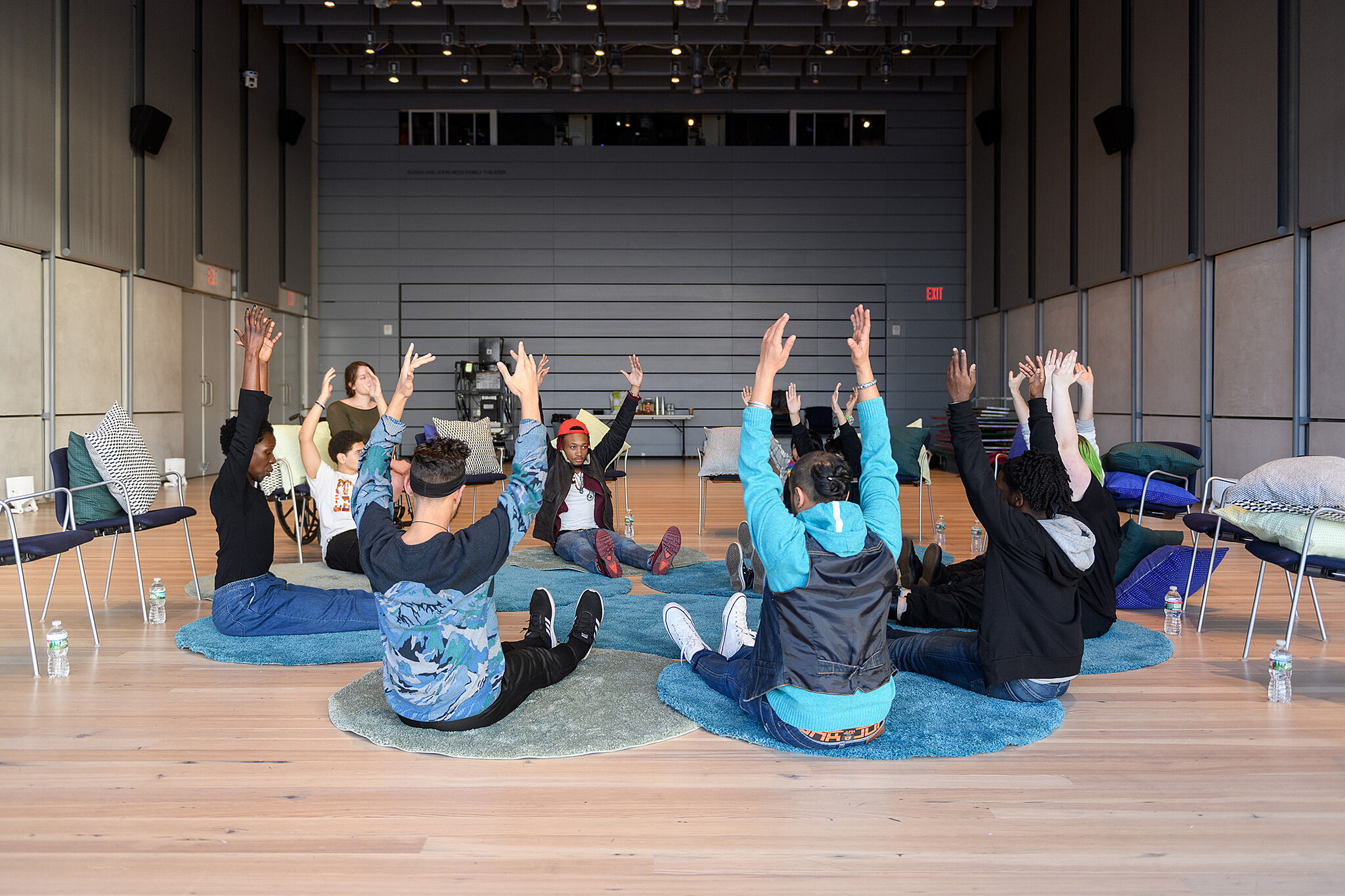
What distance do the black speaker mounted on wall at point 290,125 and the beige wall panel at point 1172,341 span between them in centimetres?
1099

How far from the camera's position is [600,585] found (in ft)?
15.6

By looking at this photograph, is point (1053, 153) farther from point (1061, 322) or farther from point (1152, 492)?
point (1152, 492)

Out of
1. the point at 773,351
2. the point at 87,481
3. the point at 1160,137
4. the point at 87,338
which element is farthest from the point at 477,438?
the point at 1160,137

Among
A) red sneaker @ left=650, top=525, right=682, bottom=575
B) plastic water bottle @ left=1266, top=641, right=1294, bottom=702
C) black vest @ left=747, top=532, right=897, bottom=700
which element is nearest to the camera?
black vest @ left=747, top=532, right=897, bottom=700

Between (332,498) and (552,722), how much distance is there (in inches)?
110

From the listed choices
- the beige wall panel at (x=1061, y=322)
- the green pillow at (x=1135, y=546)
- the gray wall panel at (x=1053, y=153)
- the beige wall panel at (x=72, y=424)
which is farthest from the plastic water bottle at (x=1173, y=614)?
the beige wall panel at (x=72, y=424)

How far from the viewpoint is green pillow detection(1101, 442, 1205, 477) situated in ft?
18.5

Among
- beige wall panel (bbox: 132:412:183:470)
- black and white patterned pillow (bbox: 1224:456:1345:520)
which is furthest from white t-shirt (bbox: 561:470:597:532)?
beige wall panel (bbox: 132:412:183:470)

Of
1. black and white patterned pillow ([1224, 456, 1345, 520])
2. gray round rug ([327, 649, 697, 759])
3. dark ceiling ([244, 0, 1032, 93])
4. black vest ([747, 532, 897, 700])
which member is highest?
dark ceiling ([244, 0, 1032, 93])

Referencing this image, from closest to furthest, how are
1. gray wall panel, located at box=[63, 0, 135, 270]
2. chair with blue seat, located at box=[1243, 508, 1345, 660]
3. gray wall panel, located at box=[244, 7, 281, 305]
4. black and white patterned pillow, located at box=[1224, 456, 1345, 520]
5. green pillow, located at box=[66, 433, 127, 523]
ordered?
chair with blue seat, located at box=[1243, 508, 1345, 660] → black and white patterned pillow, located at box=[1224, 456, 1345, 520] → green pillow, located at box=[66, 433, 127, 523] → gray wall panel, located at box=[63, 0, 135, 270] → gray wall panel, located at box=[244, 7, 281, 305]

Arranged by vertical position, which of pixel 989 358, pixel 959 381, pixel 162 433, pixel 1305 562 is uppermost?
pixel 989 358

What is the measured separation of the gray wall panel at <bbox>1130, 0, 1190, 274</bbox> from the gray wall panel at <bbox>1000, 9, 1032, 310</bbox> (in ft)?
8.71

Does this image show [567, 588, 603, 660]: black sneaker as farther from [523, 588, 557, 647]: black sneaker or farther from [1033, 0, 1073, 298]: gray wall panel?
[1033, 0, 1073, 298]: gray wall panel

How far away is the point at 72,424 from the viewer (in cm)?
848
